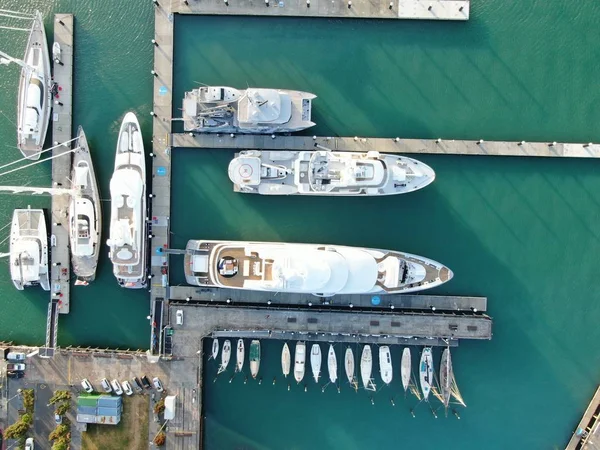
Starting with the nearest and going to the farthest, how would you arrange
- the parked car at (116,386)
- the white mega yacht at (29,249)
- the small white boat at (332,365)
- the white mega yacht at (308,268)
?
the white mega yacht at (308,268)
the white mega yacht at (29,249)
the small white boat at (332,365)
the parked car at (116,386)

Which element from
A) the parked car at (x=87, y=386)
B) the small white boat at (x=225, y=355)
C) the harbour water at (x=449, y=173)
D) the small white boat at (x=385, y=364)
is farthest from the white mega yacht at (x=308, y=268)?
the parked car at (x=87, y=386)

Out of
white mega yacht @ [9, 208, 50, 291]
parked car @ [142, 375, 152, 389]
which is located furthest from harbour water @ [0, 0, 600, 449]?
parked car @ [142, 375, 152, 389]

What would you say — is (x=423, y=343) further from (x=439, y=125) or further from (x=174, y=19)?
(x=174, y=19)

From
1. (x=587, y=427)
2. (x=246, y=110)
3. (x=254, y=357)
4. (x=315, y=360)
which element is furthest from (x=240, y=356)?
(x=587, y=427)

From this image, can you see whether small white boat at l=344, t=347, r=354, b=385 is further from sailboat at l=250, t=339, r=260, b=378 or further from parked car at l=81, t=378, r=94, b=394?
parked car at l=81, t=378, r=94, b=394

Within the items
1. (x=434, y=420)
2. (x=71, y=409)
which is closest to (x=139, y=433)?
(x=71, y=409)

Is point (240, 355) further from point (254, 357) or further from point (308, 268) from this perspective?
point (308, 268)

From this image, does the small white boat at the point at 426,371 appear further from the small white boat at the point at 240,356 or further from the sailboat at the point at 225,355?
the sailboat at the point at 225,355
